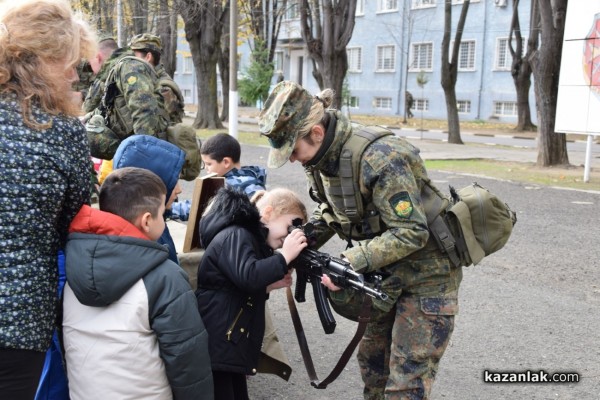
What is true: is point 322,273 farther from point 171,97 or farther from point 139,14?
point 139,14

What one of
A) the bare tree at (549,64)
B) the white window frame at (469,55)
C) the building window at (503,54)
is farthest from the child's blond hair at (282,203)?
the white window frame at (469,55)

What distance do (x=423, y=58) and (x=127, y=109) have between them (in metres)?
35.2

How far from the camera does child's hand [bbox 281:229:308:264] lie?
2.73m

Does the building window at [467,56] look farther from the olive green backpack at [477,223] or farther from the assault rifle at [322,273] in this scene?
the assault rifle at [322,273]

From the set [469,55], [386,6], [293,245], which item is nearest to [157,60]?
[293,245]

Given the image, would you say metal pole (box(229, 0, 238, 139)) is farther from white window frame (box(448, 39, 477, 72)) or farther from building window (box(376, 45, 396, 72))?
building window (box(376, 45, 396, 72))

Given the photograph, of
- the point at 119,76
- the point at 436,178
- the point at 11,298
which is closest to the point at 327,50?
the point at 436,178

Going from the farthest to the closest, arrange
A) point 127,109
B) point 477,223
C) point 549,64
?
point 549,64, point 127,109, point 477,223

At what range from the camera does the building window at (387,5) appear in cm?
3900

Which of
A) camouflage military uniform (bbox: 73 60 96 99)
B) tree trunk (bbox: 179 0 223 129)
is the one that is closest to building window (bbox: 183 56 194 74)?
tree trunk (bbox: 179 0 223 129)

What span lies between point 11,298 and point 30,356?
219 mm

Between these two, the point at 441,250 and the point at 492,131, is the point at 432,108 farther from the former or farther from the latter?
the point at 441,250

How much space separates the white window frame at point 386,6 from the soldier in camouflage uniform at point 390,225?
3810 centimetres

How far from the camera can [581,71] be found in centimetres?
1205
